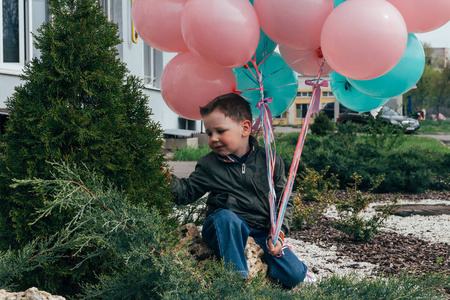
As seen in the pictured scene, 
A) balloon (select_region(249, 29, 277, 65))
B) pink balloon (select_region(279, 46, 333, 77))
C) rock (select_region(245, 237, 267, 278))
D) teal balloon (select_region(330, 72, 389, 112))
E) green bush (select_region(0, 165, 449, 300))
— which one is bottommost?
rock (select_region(245, 237, 267, 278))

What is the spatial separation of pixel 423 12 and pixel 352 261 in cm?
201

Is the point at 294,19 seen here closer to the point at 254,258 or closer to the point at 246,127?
the point at 246,127

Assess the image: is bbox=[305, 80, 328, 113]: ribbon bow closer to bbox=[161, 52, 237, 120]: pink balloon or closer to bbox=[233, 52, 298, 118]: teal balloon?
bbox=[233, 52, 298, 118]: teal balloon

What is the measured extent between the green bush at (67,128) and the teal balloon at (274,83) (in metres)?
0.92

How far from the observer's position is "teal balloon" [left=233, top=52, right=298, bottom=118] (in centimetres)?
291

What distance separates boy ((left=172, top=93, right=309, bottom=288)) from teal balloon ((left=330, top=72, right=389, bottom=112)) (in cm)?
66

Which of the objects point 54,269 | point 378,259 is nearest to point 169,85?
point 54,269

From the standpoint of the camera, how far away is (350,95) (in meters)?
2.96

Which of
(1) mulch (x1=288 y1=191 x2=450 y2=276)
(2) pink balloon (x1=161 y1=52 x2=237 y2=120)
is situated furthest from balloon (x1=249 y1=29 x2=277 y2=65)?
(1) mulch (x1=288 y1=191 x2=450 y2=276)

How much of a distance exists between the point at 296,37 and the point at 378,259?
2.14 metres

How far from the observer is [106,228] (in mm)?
1702

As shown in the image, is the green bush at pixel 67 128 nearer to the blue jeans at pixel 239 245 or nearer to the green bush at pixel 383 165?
the blue jeans at pixel 239 245

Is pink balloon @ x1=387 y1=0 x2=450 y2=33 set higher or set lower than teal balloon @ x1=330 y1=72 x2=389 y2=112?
higher

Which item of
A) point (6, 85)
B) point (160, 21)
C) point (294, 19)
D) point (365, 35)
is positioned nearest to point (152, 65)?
point (6, 85)
